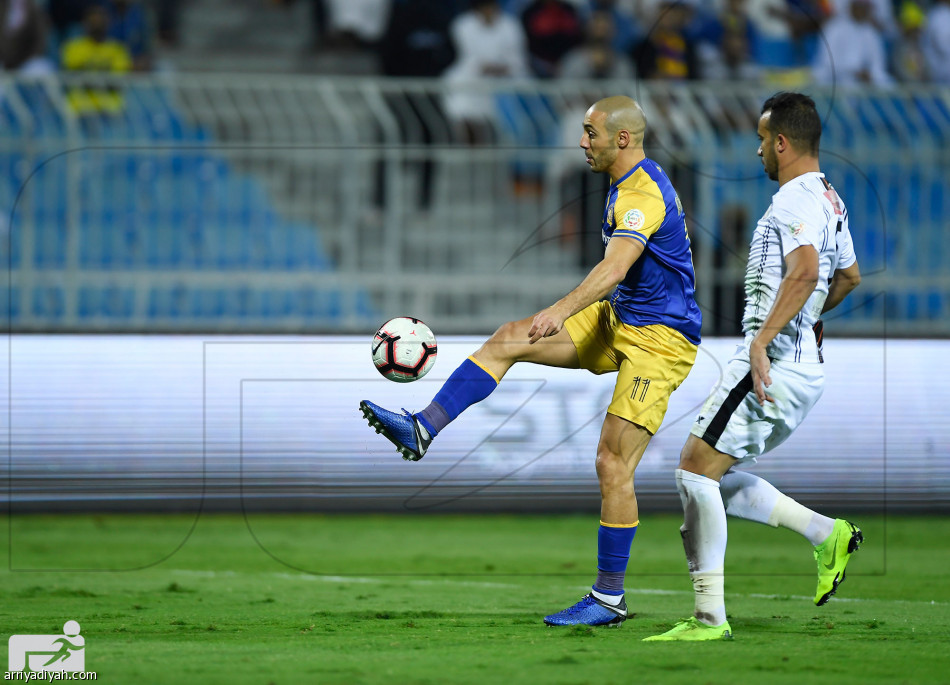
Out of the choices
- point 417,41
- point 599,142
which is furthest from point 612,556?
point 417,41

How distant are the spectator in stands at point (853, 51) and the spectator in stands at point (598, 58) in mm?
1791

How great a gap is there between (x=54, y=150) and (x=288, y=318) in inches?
89.2

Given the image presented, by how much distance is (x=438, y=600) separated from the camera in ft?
18.4

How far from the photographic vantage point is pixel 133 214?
389 inches

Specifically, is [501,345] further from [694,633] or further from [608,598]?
[694,633]

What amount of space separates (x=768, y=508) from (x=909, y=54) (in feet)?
28.3

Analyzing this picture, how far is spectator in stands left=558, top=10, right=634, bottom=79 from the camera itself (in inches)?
453

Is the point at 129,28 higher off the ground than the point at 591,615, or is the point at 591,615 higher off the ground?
the point at 129,28

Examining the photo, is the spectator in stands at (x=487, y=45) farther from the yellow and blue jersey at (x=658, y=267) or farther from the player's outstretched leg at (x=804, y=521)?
the player's outstretched leg at (x=804, y=521)

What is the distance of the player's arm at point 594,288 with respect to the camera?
4.55 meters

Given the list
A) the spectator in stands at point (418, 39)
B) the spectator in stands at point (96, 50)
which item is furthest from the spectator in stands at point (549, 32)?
the spectator in stands at point (96, 50)

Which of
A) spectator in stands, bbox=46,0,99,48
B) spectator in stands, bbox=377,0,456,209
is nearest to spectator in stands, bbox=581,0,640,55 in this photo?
spectator in stands, bbox=377,0,456,209

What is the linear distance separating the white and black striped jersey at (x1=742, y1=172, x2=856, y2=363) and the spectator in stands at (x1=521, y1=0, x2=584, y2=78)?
7501 millimetres

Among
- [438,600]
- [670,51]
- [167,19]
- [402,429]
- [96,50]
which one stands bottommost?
[438,600]
